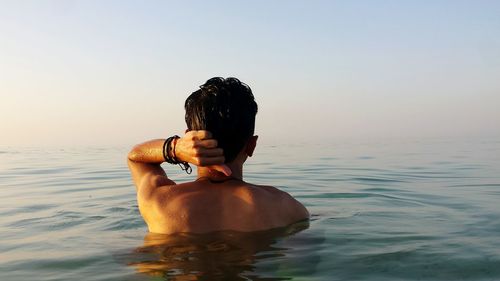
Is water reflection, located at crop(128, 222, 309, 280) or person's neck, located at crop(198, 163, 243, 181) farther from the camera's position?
person's neck, located at crop(198, 163, 243, 181)

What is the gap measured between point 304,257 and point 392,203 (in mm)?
3390

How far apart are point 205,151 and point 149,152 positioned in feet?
2.74

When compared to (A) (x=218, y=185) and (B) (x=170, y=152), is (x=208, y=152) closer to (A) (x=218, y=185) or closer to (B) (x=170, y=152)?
(A) (x=218, y=185)

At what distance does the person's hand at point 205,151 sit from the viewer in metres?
3.06

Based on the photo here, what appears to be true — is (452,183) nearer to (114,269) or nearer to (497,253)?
(497,253)

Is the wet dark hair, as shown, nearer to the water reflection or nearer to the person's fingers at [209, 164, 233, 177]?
the person's fingers at [209, 164, 233, 177]

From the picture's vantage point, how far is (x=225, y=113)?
3.25 metres

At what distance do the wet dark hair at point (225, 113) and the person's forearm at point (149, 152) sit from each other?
393mm

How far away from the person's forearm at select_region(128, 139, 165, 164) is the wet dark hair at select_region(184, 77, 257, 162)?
393mm

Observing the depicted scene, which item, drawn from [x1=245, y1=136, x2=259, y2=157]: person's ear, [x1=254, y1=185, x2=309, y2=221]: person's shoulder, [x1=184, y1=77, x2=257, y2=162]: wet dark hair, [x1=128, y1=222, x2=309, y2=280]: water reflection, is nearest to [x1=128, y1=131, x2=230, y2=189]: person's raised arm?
[x1=184, y1=77, x2=257, y2=162]: wet dark hair

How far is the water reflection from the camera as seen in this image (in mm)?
2998

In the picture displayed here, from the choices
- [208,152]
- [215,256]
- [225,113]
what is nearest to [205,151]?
[208,152]

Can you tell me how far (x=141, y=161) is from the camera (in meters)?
3.85

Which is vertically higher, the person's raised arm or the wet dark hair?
the wet dark hair
